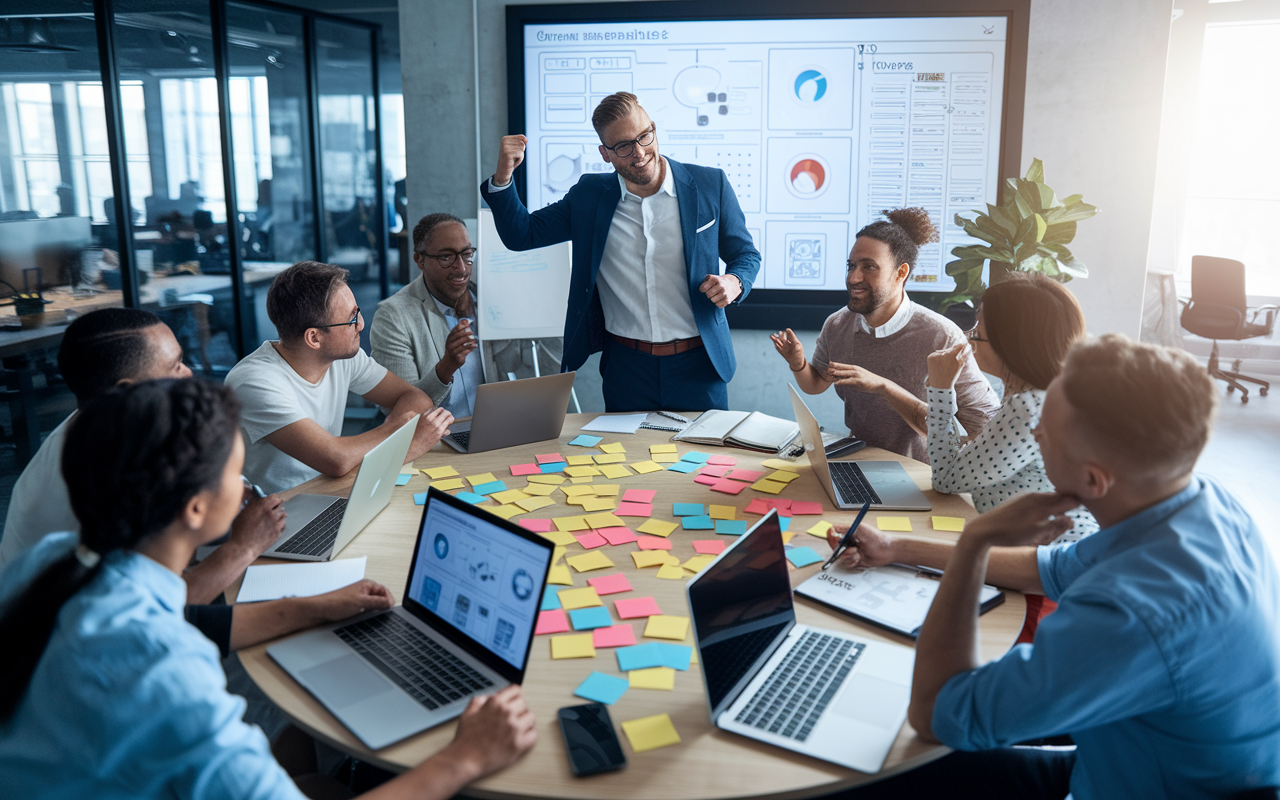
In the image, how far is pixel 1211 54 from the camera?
6.73 m

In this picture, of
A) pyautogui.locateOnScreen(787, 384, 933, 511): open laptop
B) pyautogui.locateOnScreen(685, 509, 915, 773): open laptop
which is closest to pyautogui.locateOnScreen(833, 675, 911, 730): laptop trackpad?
pyautogui.locateOnScreen(685, 509, 915, 773): open laptop

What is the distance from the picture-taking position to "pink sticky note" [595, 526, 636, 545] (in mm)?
1921

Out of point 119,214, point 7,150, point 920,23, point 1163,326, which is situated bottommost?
point 1163,326

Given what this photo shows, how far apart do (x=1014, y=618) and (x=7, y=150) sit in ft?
14.9

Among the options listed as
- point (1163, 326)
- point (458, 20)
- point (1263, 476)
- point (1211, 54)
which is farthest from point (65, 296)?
point (1211, 54)

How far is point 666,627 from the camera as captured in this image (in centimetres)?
154

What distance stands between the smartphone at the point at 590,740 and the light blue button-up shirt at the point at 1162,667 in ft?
1.49

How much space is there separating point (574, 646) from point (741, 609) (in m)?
0.31

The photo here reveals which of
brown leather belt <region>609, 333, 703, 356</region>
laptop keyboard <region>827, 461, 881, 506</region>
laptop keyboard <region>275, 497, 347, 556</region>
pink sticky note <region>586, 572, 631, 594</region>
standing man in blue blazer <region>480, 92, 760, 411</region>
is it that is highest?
standing man in blue blazer <region>480, 92, 760, 411</region>

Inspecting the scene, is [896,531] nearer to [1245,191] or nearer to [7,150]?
[7,150]

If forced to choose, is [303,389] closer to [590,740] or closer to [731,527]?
[731,527]

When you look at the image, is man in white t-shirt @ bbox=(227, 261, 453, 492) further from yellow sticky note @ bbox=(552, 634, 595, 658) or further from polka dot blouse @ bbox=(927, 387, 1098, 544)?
polka dot blouse @ bbox=(927, 387, 1098, 544)

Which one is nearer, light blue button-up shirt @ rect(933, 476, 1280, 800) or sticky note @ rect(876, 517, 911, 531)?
light blue button-up shirt @ rect(933, 476, 1280, 800)

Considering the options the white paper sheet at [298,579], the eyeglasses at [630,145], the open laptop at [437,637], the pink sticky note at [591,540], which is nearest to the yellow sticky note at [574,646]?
the open laptop at [437,637]
